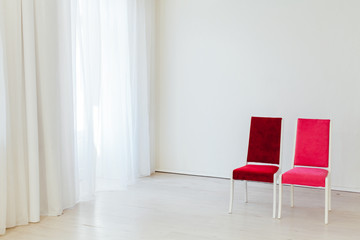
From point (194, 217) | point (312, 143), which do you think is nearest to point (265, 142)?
point (312, 143)

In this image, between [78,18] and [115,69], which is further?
[115,69]

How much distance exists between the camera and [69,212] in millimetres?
4176

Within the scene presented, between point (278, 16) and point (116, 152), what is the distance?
257 centimetres

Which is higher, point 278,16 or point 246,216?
point 278,16

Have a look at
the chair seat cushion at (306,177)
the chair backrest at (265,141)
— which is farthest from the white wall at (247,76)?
the chair seat cushion at (306,177)

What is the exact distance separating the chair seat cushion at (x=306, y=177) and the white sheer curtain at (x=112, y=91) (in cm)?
206

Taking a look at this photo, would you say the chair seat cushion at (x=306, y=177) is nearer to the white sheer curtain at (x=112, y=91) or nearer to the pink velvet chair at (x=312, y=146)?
the pink velvet chair at (x=312, y=146)

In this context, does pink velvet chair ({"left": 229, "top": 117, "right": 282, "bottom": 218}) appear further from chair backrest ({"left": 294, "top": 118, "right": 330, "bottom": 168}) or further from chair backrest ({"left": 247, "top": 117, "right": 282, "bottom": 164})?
chair backrest ({"left": 294, "top": 118, "right": 330, "bottom": 168})

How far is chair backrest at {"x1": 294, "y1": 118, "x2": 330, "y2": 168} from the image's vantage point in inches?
172

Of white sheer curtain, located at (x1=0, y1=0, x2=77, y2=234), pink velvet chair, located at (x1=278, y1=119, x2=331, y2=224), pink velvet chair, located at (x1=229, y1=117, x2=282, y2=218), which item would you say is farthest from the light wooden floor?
pink velvet chair, located at (x1=229, y1=117, x2=282, y2=218)

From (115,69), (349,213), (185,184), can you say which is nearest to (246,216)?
(349,213)

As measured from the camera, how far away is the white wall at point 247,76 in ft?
16.7

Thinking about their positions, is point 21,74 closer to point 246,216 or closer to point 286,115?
point 246,216

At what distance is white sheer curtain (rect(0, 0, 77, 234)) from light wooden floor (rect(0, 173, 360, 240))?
0.23m
